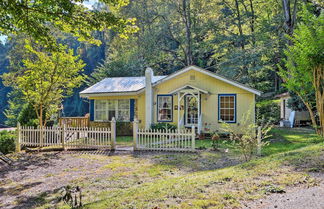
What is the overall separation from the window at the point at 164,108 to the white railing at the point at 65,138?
5.42 m

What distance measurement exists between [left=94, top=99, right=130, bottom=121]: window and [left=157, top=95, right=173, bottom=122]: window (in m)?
2.29

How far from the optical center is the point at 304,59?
1085 cm

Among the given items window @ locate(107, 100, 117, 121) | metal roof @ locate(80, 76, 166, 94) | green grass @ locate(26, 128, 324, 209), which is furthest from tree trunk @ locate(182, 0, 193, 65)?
green grass @ locate(26, 128, 324, 209)

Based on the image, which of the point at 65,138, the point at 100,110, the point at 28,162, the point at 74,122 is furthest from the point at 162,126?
the point at 28,162

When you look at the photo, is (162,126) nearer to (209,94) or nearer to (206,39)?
(209,94)

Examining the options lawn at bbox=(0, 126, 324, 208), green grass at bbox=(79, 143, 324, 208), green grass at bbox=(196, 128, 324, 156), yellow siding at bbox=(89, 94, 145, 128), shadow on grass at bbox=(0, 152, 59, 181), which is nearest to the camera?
green grass at bbox=(79, 143, 324, 208)

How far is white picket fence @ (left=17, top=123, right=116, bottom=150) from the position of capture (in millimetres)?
11320

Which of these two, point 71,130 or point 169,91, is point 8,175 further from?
point 169,91

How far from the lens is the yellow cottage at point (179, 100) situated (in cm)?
1540

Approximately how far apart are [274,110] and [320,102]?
1573 centimetres

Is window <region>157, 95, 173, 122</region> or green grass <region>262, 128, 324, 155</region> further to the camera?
window <region>157, 95, 173, 122</region>

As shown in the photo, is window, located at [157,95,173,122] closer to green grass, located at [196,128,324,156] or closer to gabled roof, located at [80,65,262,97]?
gabled roof, located at [80,65,262,97]

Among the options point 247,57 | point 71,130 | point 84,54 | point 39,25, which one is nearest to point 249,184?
point 39,25

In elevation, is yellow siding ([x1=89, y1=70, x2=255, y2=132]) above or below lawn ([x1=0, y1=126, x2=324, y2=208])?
above
